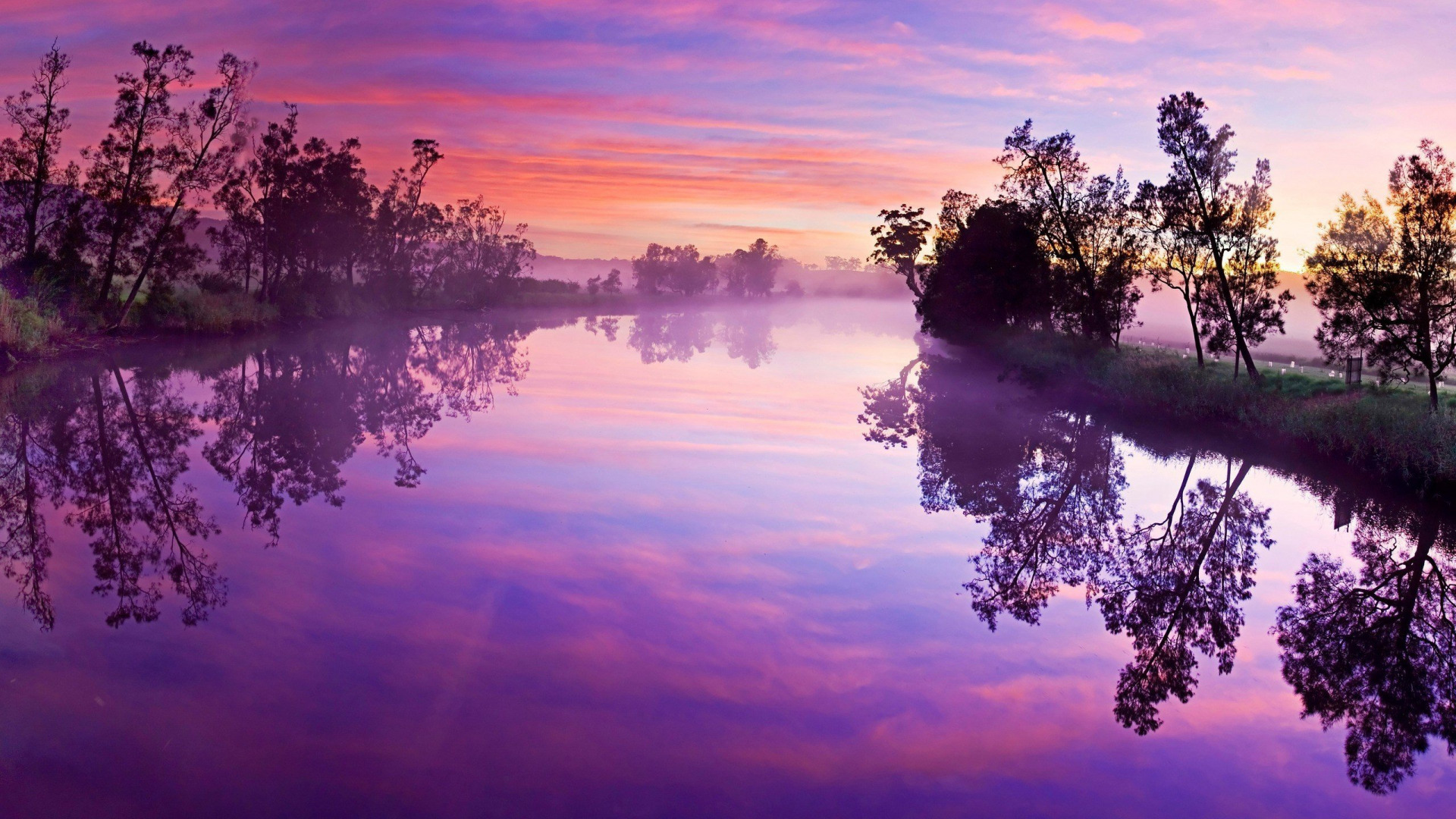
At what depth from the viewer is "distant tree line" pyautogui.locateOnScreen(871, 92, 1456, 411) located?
18625 mm

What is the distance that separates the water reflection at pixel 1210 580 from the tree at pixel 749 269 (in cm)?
12832

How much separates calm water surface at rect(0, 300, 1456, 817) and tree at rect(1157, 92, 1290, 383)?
11077 mm

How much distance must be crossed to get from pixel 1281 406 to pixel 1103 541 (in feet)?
42.4

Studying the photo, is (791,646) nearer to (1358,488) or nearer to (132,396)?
(1358,488)

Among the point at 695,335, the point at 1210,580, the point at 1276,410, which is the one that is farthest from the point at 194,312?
the point at 1276,410

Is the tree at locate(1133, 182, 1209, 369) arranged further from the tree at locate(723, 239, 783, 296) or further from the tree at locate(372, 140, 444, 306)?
the tree at locate(723, 239, 783, 296)

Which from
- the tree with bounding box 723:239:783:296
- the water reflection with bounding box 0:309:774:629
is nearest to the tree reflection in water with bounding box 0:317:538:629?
the water reflection with bounding box 0:309:774:629

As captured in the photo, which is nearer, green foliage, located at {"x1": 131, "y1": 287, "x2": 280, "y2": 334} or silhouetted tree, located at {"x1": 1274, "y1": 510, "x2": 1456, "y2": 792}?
silhouetted tree, located at {"x1": 1274, "y1": 510, "x2": 1456, "y2": 792}

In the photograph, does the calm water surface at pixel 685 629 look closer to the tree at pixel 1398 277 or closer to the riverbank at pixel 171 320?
the tree at pixel 1398 277

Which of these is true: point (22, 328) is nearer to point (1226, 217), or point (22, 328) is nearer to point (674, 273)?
point (1226, 217)

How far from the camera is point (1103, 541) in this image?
11.9 metres

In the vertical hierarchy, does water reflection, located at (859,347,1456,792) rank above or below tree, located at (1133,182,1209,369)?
below

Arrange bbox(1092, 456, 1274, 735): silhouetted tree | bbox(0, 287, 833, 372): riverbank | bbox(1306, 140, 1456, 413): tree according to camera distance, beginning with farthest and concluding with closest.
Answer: bbox(0, 287, 833, 372): riverbank, bbox(1306, 140, 1456, 413): tree, bbox(1092, 456, 1274, 735): silhouetted tree

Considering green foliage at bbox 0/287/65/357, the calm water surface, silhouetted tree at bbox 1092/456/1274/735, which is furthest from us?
green foliage at bbox 0/287/65/357
